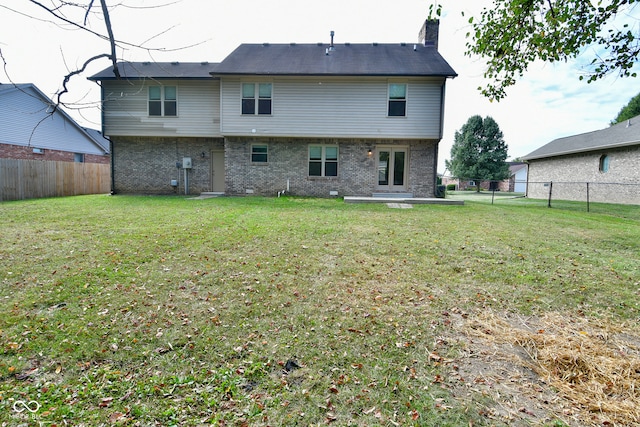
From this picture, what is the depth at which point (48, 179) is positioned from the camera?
49.2ft

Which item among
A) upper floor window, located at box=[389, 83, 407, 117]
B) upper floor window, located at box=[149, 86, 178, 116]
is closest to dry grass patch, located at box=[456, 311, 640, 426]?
upper floor window, located at box=[389, 83, 407, 117]

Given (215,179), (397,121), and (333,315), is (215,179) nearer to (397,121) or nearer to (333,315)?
(397,121)

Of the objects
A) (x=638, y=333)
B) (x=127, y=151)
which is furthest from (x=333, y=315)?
(x=127, y=151)

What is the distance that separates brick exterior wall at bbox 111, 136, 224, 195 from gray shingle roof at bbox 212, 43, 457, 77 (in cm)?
370

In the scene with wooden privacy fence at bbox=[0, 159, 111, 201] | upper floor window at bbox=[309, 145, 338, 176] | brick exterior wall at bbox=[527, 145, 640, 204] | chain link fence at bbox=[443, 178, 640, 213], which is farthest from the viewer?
brick exterior wall at bbox=[527, 145, 640, 204]

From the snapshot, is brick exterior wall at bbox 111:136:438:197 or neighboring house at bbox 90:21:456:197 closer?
neighboring house at bbox 90:21:456:197

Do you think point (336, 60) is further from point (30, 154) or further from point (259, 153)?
point (30, 154)

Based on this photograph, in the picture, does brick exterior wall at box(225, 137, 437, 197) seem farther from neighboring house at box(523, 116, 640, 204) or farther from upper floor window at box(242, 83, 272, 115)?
neighboring house at box(523, 116, 640, 204)

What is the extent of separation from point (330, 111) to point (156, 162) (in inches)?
340

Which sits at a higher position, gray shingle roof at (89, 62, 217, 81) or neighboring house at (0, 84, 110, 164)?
gray shingle roof at (89, 62, 217, 81)

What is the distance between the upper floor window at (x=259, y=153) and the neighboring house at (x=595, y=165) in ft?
38.8

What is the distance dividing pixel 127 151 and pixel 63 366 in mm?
15521

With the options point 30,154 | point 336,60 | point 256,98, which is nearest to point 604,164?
point 336,60

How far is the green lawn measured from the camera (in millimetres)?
2164
